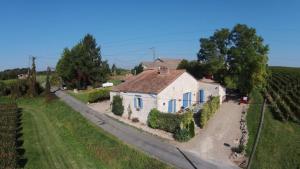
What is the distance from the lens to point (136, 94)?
33.1 m

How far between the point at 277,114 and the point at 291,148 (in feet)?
34.0

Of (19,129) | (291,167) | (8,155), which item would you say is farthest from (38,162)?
(291,167)

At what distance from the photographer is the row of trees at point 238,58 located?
3881cm

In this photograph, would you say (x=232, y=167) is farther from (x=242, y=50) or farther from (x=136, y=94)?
(x=242, y=50)

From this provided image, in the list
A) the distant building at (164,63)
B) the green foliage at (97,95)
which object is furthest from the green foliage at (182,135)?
the distant building at (164,63)

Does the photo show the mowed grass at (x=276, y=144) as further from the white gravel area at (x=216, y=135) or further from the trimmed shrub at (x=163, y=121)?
the trimmed shrub at (x=163, y=121)

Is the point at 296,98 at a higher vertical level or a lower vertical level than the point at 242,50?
lower

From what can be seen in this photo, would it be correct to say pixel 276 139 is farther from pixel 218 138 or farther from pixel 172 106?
pixel 172 106

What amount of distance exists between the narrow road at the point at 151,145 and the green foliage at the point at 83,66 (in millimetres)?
27176

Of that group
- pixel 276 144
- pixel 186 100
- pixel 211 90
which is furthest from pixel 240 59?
pixel 276 144

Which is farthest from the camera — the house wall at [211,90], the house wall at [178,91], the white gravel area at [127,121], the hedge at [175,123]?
the house wall at [211,90]

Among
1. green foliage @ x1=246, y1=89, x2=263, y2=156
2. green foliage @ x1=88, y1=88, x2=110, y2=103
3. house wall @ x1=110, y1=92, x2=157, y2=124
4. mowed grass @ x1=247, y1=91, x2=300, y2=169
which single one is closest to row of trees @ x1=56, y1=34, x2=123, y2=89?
green foliage @ x1=88, y1=88, x2=110, y2=103

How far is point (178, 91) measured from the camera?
35219mm

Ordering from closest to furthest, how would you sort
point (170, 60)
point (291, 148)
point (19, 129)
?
point (291, 148) → point (19, 129) → point (170, 60)
